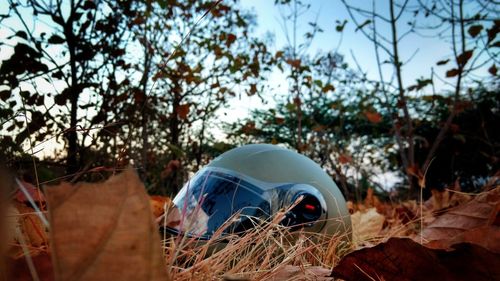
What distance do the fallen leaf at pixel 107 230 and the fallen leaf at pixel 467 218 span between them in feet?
2.56

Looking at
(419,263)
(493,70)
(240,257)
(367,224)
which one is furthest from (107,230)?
(493,70)

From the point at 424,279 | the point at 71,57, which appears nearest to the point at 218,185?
the point at 424,279

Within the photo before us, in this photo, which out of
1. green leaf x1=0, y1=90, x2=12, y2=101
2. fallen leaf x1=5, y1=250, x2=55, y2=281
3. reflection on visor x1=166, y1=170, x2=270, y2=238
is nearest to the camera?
fallen leaf x1=5, y1=250, x2=55, y2=281

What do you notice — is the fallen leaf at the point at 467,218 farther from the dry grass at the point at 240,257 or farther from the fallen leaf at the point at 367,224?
the fallen leaf at the point at 367,224

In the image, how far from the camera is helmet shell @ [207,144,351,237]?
55.4 inches

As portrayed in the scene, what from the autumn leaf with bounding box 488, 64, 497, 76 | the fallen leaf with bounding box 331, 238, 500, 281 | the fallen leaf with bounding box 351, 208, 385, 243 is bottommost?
the fallen leaf with bounding box 351, 208, 385, 243

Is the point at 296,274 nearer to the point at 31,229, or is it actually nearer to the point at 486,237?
the point at 486,237

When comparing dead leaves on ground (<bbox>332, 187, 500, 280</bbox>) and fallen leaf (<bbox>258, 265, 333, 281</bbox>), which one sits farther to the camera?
fallen leaf (<bbox>258, 265, 333, 281</bbox>)

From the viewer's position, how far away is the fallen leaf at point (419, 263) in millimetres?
564

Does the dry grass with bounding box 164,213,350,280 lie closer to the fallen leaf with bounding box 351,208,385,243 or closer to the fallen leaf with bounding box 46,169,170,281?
the fallen leaf with bounding box 46,169,170,281

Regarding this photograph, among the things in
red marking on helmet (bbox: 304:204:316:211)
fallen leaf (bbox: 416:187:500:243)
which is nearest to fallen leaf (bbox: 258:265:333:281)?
fallen leaf (bbox: 416:187:500:243)

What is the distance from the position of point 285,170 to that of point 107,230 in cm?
118

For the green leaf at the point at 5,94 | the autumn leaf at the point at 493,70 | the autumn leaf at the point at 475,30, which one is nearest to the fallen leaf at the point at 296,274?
the green leaf at the point at 5,94

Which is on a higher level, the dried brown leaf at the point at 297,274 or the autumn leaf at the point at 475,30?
the autumn leaf at the point at 475,30
